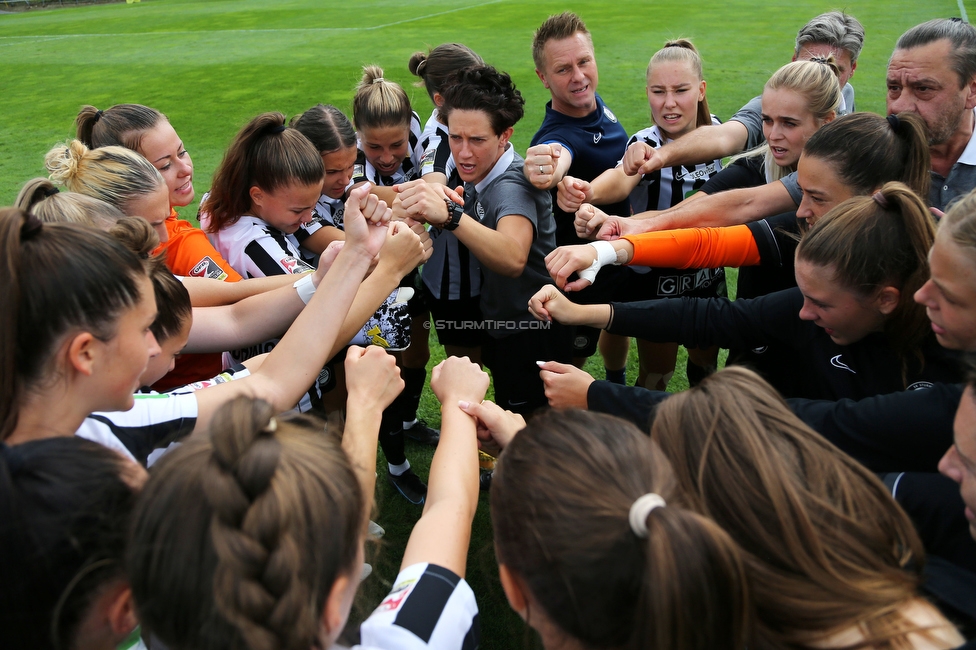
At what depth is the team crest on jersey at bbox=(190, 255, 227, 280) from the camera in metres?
2.65

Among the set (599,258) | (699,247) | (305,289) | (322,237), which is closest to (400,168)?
(322,237)

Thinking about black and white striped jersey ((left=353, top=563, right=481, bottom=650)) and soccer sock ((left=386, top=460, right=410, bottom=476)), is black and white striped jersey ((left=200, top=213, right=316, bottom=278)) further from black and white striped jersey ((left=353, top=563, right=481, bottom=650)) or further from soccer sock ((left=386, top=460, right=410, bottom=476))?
black and white striped jersey ((left=353, top=563, right=481, bottom=650))

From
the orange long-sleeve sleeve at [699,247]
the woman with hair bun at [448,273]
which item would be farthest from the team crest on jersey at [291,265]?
the orange long-sleeve sleeve at [699,247]

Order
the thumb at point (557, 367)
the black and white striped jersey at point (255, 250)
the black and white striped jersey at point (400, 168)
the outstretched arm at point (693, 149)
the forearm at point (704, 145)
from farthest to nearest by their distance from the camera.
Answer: the black and white striped jersey at point (400, 168) < the forearm at point (704, 145) < the outstretched arm at point (693, 149) < the black and white striped jersey at point (255, 250) < the thumb at point (557, 367)

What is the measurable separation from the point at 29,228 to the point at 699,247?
7.83 ft

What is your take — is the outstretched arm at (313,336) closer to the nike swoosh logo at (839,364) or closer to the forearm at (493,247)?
the forearm at (493,247)

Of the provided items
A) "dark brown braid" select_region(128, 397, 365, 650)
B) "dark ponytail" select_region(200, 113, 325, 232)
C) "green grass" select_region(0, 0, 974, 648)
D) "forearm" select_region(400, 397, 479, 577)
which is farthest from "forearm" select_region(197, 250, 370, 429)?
"green grass" select_region(0, 0, 974, 648)

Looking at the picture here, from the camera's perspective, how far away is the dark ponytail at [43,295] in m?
1.48

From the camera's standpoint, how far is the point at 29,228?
1.54 metres

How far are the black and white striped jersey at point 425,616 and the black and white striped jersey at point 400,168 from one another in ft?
9.16

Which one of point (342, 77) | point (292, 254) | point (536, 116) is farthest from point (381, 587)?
point (342, 77)

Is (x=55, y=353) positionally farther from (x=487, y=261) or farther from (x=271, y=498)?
(x=487, y=261)

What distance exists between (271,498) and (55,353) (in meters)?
0.78

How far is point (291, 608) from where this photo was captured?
108cm
